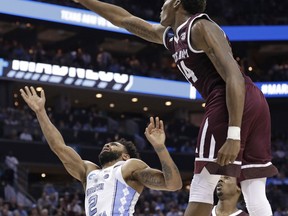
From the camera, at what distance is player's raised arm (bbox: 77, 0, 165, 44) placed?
6.27 m

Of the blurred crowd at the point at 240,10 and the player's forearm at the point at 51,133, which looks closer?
the player's forearm at the point at 51,133

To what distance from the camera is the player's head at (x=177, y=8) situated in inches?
216

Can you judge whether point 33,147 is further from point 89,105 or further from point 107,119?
point 89,105

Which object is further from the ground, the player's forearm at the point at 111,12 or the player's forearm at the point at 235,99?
the player's forearm at the point at 111,12

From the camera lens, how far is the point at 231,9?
40.3 m

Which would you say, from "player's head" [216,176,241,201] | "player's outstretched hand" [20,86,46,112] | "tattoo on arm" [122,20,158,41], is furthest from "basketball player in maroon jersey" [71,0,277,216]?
"player's head" [216,176,241,201]

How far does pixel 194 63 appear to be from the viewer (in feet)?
17.7

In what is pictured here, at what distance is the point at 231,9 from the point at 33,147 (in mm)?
16158

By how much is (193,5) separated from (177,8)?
12 centimetres

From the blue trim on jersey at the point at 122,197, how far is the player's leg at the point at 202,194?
1.71 metres

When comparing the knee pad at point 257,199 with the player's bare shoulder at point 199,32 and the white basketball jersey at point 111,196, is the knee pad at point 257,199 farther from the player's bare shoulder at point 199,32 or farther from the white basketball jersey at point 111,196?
the white basketball jersey at point 111,196

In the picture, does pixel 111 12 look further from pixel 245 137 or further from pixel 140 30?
pixel 245 137

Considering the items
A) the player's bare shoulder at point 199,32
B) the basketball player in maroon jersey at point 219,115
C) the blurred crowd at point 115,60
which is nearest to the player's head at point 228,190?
the basketball player in maroon jersey at point 219,115

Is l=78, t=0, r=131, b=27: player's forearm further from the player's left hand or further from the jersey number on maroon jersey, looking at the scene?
the player's left hand
